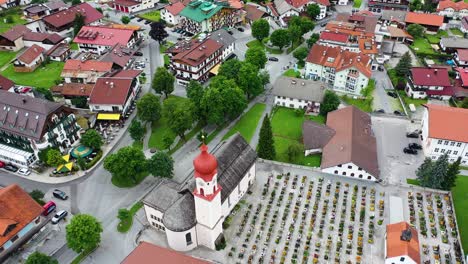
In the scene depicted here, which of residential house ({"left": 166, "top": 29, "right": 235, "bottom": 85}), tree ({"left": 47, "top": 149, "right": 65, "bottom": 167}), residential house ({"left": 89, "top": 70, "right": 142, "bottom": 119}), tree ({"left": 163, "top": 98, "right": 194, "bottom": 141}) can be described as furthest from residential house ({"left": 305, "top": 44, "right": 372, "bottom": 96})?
tree ({"left": 47, "top": 149, "right": 65, "bottom": 167})

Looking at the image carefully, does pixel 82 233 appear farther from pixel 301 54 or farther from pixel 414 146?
pixel 301 54

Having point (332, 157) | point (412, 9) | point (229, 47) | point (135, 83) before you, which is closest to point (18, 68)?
point (135, 83)

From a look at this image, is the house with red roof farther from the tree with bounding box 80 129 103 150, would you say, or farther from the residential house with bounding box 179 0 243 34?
the tree with bounding box 80 129 103 150

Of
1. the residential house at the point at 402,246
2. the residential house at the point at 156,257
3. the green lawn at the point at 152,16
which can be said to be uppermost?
the residential house at the point at 156,257

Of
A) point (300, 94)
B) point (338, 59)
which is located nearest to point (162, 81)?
point (300, 94)

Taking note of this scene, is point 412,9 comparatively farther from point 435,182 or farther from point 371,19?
point 435,182

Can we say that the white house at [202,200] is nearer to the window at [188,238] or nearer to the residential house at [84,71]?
the window at [188,238]

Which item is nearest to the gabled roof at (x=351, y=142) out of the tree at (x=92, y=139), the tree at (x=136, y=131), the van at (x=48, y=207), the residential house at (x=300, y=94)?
the residential house at (x=300, y=94)
